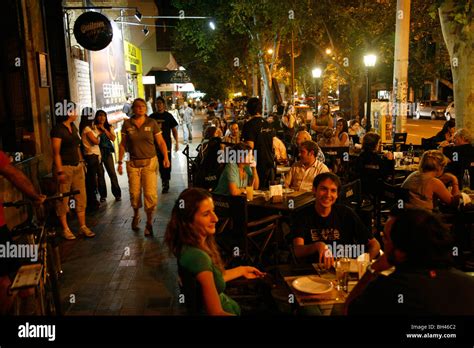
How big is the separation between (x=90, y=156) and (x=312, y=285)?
637 cm

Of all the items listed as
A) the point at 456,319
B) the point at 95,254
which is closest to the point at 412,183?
the point at 456,319

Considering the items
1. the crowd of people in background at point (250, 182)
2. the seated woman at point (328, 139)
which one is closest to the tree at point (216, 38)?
the seated woman at point (328, 139)

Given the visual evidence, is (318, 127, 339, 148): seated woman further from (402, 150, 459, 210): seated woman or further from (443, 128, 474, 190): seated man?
(402, 150, 459, 210): seated woman

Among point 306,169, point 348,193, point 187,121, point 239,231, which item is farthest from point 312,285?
point 187,121

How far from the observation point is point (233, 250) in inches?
203

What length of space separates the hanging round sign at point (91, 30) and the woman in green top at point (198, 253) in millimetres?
7006

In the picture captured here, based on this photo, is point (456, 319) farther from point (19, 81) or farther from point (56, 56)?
point (56, 56)

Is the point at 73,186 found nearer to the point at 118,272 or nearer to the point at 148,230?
the point at 148,230

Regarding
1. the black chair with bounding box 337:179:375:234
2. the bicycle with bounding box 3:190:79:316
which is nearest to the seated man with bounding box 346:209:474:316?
the bicycle with bounding box 3:190:79:316

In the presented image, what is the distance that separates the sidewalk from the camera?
4676 millimetres

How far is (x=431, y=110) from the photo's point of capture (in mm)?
32875

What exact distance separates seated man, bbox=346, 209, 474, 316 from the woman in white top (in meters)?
6.97

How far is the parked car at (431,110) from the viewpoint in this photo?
3206 centimetres

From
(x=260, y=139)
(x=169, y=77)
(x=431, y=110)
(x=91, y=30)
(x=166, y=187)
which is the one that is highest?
(x=169, y=77)
